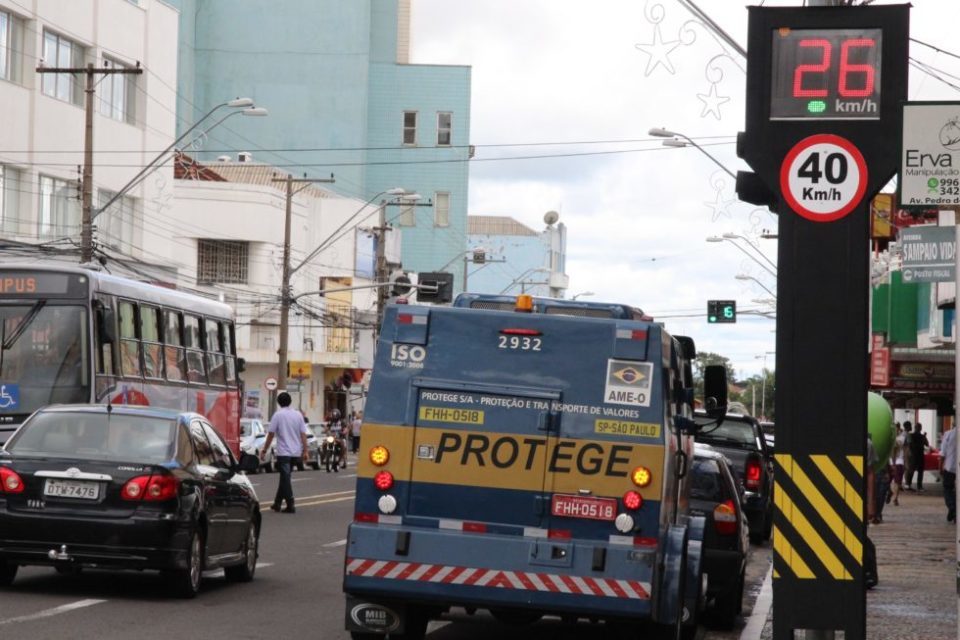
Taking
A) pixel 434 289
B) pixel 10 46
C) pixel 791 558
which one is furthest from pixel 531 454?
pixel 434 289

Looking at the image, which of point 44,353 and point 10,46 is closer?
point 44,353

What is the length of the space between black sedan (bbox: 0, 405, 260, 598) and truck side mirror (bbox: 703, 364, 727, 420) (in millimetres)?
4478

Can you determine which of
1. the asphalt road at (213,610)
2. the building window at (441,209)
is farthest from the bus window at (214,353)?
the building window at (441,209)

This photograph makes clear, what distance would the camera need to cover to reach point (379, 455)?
11414mm

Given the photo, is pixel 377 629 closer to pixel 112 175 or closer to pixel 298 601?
pixel 298 601

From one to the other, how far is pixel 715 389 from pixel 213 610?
4437 millimetres

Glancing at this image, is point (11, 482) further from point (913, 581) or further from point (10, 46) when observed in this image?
point (10, 46)

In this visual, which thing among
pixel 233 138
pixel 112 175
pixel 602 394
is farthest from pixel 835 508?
pixel 233 138

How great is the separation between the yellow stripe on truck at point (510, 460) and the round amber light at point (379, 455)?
2 centimetres

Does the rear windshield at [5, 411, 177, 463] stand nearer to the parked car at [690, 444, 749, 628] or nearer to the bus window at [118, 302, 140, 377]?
the parked car at [690, 444, 749, 628]

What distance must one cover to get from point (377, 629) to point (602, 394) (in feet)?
6.94

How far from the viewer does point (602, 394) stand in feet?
37.2

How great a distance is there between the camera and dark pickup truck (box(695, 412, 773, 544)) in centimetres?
2450

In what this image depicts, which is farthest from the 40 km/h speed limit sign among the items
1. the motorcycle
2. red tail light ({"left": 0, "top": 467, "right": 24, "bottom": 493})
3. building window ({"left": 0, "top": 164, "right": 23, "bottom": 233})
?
the motorcycle
